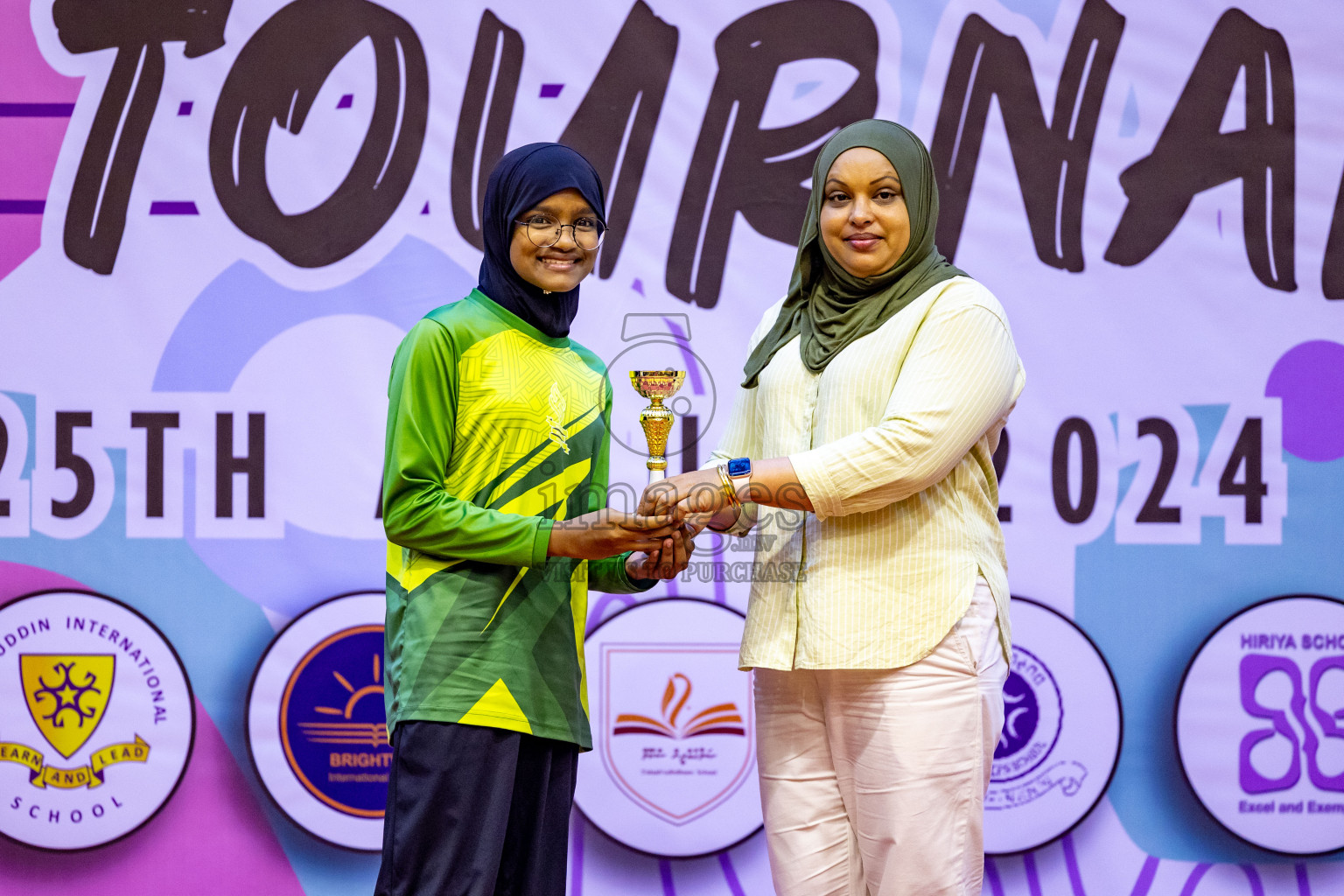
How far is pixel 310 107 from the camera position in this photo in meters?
2.94

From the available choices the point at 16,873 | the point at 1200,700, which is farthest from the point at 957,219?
the point at 16,873

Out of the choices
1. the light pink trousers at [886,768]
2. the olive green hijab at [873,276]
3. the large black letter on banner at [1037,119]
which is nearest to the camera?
the light pink trousers at [886,768]

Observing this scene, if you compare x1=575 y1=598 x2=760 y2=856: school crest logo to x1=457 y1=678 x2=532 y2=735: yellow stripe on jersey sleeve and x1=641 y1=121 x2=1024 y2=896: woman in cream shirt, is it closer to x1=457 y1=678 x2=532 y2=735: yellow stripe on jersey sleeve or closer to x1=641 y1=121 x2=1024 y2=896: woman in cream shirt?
x1=641 y1=121 x2=1024 y2=896: woman in cream shirt

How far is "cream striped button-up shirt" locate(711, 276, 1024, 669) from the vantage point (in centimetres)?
172

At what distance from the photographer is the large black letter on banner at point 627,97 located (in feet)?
9.56

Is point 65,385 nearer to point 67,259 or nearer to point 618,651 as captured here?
point 67,259

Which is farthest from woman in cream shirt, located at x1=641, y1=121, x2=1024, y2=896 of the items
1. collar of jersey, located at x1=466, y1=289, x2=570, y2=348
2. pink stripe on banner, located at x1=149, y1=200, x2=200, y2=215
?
pink stripe on banner, located at x1=149, y1=200, x2=200, y2=215

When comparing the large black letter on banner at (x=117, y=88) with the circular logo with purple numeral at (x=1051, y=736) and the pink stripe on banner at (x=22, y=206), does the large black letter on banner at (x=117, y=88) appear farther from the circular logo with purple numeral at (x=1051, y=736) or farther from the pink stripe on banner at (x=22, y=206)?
the circular logo with purple numeral at (x=1051, y=736)

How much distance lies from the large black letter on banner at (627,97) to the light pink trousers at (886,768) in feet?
5.18

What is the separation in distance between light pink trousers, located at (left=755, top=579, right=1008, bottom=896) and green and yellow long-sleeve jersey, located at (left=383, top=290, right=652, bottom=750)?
0.38 metres

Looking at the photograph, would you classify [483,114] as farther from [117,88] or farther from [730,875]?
[730,875]

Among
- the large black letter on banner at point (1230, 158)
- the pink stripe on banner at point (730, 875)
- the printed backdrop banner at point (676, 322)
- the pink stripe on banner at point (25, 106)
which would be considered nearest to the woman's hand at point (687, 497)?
the printed backdrop banner at point (676, 322)

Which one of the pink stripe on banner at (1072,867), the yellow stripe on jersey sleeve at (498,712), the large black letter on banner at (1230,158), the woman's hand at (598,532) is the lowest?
the pink stripe on banner at (1072,867)

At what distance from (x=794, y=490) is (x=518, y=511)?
50 cm
